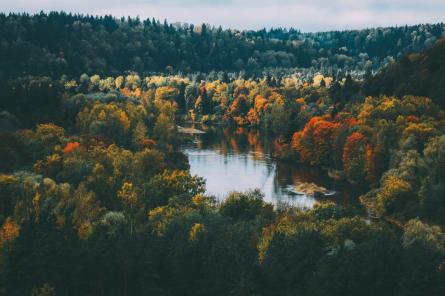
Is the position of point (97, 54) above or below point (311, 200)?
above

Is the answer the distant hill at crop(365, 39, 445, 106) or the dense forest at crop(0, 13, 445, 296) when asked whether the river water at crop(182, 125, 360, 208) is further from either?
the distant hill at crop(365, 39, 445, 106)

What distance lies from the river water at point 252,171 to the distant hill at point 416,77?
2105cm

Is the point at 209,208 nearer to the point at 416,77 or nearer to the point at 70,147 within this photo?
the point at 70,147

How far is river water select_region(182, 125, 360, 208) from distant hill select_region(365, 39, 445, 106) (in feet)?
69.0

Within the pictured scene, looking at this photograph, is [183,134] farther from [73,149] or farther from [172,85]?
[73,149]

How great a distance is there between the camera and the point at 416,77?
106812mm

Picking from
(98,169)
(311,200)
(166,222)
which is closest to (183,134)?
(311,200)

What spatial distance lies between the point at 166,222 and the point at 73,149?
23.4 metres

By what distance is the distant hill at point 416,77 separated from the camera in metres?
103

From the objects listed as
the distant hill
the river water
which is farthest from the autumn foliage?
the distant hill

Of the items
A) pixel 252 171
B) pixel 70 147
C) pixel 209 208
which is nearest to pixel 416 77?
pixel 252 171

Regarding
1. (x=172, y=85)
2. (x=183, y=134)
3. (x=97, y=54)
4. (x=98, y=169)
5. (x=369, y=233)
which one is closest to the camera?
(x=369, y=233)

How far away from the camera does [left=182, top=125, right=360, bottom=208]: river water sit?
2918 inches

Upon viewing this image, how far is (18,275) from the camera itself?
38188 mm
